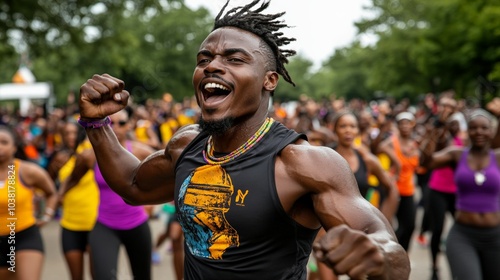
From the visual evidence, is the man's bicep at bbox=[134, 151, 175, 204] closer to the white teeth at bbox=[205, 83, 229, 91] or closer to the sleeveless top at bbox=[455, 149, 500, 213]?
the white teeth at bbox=[205, 83, 229, 91]

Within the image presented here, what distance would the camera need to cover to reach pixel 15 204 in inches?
215

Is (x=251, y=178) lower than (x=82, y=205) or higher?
higher

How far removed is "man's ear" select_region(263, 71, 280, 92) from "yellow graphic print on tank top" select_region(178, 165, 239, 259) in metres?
0.40

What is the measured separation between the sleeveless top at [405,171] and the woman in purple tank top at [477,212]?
7.91ft

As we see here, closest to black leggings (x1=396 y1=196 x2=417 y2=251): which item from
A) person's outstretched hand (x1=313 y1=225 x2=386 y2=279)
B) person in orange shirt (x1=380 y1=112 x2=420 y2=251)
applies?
person in orange shirt (x1=380 y1=112 x2=420 y2=251)

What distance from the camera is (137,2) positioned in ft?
61.9

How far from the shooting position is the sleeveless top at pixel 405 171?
836 centimetres

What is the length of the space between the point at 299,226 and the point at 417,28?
41832 mm

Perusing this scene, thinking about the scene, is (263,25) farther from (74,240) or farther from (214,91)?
(74,240)

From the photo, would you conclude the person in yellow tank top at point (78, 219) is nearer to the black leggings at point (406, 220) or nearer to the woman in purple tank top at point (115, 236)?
the woman in purple tank top at point (115, 236)

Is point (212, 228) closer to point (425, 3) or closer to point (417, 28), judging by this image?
point (425, 3)

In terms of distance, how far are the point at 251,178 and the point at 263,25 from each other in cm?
71

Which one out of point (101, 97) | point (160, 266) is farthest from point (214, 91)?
point (160, 266)

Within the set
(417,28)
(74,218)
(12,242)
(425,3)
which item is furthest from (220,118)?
(417,28)
